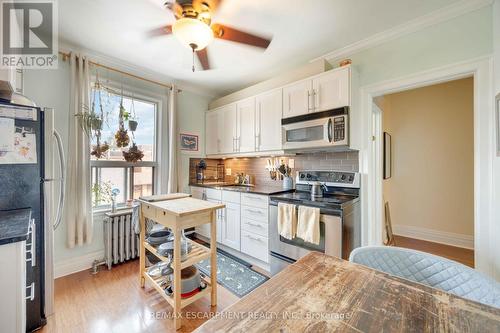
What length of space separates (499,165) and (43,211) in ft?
11.2

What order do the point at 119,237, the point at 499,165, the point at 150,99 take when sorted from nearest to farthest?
the point at 499,165
the point at 119,237
the point at 150,99

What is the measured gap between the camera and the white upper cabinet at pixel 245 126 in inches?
121

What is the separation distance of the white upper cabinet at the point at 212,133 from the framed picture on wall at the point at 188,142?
8.4 inches

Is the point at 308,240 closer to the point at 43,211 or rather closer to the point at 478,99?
the point at 478,99

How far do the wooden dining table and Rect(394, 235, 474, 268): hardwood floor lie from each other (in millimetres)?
2810

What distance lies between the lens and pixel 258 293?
0.76 metres

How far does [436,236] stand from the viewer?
3.31 metres

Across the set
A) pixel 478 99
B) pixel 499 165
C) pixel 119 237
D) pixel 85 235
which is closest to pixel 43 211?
pixel 85 235

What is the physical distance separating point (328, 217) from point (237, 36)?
1.71m

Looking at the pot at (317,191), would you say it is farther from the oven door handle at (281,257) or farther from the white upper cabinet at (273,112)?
the oven door handle at (281,257)

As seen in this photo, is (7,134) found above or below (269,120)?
below

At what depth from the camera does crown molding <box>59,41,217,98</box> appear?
2.36 metres

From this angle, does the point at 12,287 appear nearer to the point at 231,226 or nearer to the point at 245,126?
the point at 231,226

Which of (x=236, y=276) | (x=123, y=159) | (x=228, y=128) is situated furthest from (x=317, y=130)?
(x=123, y=159)
